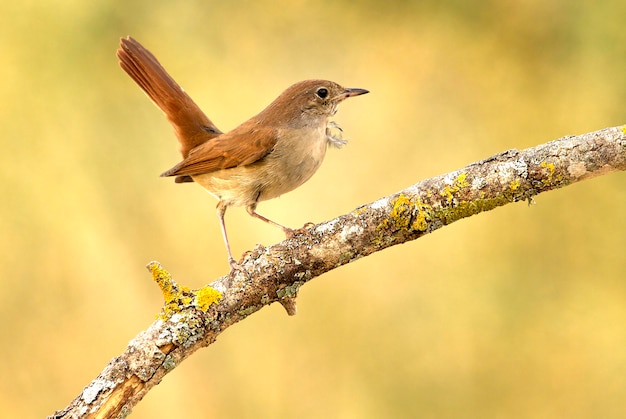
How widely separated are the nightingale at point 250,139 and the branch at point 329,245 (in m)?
0.42

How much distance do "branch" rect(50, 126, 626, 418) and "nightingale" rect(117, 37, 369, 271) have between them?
0.42 meters

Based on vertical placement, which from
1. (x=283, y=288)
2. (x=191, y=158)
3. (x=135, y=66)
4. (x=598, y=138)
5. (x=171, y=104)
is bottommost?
(x=283, y=288)

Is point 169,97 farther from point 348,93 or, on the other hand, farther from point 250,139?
point 348,93

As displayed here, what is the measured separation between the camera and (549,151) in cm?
229

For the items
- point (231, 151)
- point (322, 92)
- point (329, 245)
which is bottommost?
point (329, 245)

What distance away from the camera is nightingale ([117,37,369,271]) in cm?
304

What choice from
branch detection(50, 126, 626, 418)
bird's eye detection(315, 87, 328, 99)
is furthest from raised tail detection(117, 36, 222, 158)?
branch detection(50, 126, 626, 418)

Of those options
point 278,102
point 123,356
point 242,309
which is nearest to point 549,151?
point 242,309

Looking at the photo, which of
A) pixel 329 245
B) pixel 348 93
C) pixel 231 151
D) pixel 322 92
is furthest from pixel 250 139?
pixel 329 245

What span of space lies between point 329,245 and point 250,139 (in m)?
0.95

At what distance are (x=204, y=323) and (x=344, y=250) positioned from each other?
21.9 inches

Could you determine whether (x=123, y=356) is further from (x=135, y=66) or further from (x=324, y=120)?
(x=135, y=66)

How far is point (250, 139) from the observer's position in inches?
122

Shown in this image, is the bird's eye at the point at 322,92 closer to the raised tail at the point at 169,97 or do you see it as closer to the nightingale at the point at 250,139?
the nightingale at the point at 250,139
